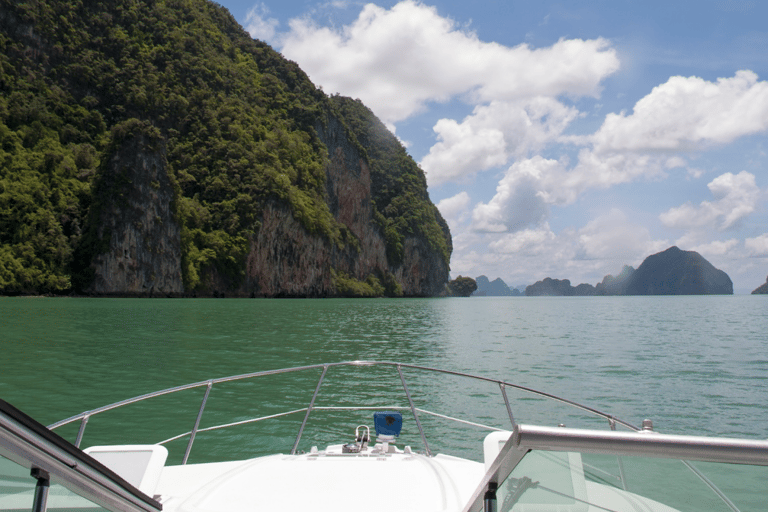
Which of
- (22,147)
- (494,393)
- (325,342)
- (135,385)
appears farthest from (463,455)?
(22,147)

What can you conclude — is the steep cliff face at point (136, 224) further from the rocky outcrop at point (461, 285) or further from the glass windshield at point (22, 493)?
the rocky outcrop at point (461, 285)

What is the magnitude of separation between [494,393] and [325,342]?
374 inches

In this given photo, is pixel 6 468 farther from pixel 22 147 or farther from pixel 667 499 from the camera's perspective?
pixel 22 147

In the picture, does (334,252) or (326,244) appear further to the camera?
(334,252)

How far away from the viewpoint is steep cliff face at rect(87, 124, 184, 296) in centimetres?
5331

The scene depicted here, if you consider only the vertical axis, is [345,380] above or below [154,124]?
below

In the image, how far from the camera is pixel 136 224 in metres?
55.0

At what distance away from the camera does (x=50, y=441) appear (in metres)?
0.92

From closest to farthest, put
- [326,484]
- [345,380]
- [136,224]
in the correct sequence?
1. [326,484]
2. [345,380]
3. [136,224]

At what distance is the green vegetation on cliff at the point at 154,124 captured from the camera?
175 feet

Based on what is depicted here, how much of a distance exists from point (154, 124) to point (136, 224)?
67.6ft

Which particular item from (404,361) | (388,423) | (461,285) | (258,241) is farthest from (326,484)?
(461,285)

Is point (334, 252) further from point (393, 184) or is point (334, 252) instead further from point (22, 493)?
point (22, 493)

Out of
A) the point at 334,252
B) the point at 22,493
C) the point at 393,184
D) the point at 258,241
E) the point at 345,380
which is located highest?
the point at 393,184
